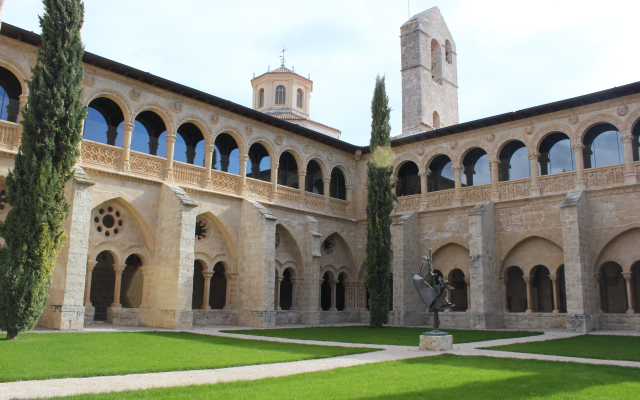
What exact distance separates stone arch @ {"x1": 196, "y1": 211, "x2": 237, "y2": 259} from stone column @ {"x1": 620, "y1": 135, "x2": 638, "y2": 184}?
14.7 m

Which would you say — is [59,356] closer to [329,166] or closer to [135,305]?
[135,305]

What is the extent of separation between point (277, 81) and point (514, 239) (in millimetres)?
18906

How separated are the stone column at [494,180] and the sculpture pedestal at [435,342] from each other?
1152 centimetres

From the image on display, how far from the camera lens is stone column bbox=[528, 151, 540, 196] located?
848 inches

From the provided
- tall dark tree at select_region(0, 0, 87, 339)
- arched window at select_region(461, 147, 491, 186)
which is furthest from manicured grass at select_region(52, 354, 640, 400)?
arched window at select_region(461, 147, 491, 186)

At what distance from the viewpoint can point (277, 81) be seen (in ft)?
114

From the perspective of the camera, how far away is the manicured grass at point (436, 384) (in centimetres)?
662

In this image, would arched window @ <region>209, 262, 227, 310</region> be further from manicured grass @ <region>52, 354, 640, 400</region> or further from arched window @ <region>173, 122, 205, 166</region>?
manicured grass @ <region>52, 354, 640, 400</region>

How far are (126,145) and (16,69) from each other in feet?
13.2

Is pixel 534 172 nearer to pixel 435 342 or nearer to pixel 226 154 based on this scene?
pixel 435 342

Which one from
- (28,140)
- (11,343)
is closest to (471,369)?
(11,343)

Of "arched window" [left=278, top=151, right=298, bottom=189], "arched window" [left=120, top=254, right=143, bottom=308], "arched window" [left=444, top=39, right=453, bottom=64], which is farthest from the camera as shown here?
"arched window" [left=444, top=39, right=453, bottom=64]

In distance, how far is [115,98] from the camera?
751 inches

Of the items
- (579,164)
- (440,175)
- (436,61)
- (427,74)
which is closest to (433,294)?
(579,164)
